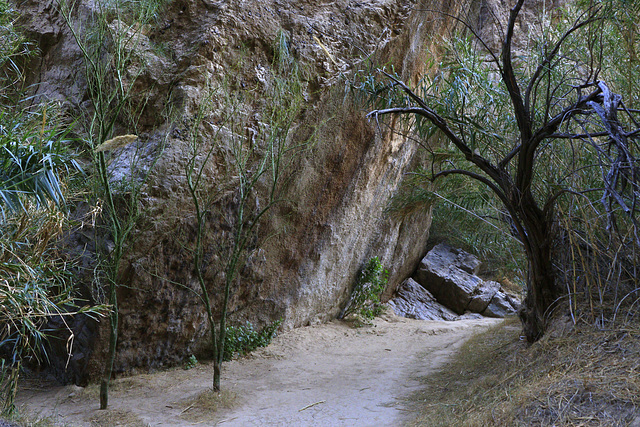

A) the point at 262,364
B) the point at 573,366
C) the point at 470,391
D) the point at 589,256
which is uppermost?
the point at 589,256

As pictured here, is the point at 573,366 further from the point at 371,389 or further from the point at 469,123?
the point at 469,123

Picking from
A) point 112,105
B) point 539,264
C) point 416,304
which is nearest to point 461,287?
point 416,304

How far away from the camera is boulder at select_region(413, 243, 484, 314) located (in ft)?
35.1

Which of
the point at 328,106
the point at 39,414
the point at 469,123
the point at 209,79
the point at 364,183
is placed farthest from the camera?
the point at 364,183

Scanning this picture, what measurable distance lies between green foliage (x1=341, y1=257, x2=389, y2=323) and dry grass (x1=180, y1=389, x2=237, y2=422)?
12.6ft

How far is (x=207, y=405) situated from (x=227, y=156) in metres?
2.82

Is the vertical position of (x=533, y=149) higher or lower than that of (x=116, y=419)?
higher

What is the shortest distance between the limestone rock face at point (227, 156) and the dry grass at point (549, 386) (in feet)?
8.98

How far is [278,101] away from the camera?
5570 mm

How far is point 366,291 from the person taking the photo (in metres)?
8.44

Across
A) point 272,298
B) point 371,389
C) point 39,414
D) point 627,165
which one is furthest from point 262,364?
point 627,165

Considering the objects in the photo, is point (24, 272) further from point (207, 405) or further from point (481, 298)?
point (481, 298)

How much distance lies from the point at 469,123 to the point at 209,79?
115 inches

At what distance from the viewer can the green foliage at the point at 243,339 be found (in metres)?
6.20
